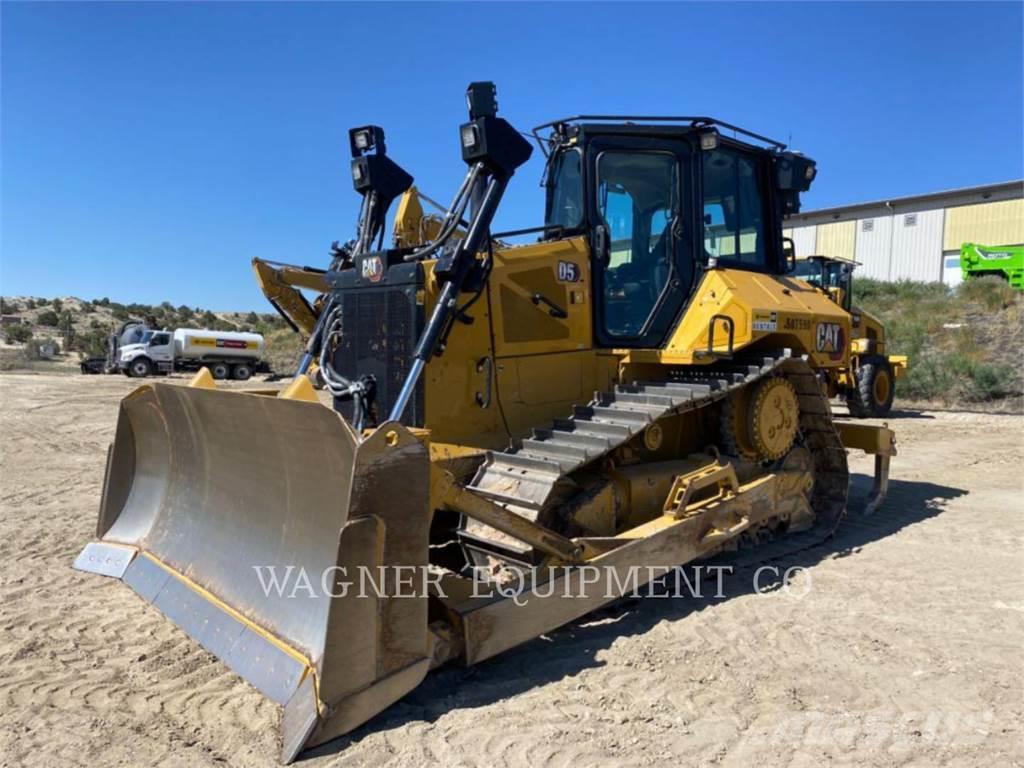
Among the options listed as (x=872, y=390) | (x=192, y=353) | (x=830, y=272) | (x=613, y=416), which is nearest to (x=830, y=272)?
(x=830, y=272)

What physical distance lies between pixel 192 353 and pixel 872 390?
79.0 ft

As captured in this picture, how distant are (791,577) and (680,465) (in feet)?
3.61

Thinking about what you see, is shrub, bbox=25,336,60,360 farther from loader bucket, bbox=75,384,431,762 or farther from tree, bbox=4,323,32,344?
loader bucket, bbox=75,384,431,762

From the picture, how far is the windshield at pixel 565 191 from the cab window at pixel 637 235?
0.70 feet

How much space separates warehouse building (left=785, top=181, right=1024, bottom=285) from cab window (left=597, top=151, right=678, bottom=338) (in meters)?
35.1

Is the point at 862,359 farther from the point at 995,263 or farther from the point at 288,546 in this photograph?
the point at 995,263

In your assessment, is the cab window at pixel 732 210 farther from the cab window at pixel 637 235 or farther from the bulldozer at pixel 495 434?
the cab window at pixel 637 235

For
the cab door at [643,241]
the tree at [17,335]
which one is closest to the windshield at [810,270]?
the cab door at [643,241]

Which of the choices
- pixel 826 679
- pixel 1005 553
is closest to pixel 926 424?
pixel 1005 553

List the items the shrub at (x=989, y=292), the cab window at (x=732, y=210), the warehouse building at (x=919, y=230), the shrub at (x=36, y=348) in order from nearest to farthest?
the cab window at (x=732, y=210), the shrub at (x=989, y=292), the shrub at (x=36, y=348), the warehouse building at (x=919, y=230)

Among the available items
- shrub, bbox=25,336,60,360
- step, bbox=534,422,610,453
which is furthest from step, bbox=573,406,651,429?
shrub, bbox=25,336,60,360

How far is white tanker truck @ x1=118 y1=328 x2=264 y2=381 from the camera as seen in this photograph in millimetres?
28438

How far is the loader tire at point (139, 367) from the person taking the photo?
28.3 meters

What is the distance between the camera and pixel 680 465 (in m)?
5.19
